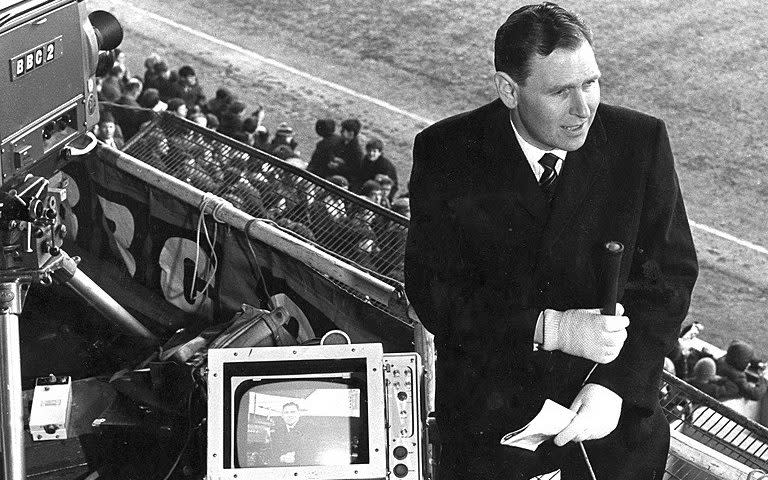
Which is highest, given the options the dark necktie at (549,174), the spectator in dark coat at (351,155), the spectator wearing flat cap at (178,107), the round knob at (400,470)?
the dark necktie at (549,174)

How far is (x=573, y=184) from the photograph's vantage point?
285cm

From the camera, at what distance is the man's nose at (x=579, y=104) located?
273 cm

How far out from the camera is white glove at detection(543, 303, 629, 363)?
8.99 ft

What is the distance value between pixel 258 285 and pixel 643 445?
91.9 inches

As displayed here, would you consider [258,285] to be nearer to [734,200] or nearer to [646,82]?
[734,200]

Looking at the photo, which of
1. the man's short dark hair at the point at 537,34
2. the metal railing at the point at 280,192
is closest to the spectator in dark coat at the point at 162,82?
the metal railing at the point at 280,192

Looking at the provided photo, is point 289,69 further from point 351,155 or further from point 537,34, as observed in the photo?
point 537,34

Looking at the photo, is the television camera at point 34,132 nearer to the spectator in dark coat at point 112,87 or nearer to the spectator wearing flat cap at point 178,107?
the spectator wearing flat cap at point 178,107

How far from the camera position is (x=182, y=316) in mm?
5602

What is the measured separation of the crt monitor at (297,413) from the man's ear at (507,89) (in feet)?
2.99

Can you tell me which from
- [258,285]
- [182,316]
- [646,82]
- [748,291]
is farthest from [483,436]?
[646,82]

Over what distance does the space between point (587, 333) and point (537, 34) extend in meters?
0.68

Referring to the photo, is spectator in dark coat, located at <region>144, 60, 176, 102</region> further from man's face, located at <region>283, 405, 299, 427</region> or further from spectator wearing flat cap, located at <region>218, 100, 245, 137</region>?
man's face, located at <region>283, 405, 299, 427</region>

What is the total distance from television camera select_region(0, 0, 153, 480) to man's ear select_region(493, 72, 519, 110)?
61.5 inches
